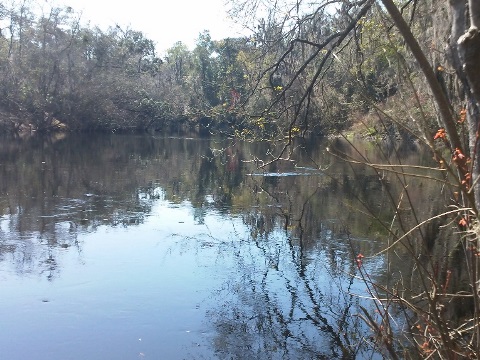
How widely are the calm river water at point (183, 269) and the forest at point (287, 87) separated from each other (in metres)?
0.68

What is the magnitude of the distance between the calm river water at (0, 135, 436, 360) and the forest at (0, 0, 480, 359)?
2.23 feet

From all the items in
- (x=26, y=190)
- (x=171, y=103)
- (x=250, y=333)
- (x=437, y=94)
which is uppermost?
(x=171, y=103)

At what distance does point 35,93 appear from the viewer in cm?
3869

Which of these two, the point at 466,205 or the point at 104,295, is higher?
the point at 466,205

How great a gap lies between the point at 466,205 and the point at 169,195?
1345 centimetres

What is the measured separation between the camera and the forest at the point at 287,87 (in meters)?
4.49

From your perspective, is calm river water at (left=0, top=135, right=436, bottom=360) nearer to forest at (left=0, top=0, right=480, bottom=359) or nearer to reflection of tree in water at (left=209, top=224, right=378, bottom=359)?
reflection of tree in water at (left=209, top=224, right=378, bottom=359)

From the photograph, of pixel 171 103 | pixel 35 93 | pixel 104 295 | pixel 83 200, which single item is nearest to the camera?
pixel 104 295

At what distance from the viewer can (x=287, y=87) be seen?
5.67 m

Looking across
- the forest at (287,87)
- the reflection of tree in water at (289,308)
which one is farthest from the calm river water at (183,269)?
the forest at (287,87)

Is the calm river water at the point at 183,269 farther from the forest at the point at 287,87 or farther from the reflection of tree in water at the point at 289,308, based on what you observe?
the forest at the point at 287,87

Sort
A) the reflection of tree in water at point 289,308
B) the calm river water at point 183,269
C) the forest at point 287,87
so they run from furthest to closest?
1. the calm river water at point 183,269
2. the reflection of tree in water at point 289,308
3. the forest at point 287,87

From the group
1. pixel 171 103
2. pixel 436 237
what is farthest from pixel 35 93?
pixel 436 237

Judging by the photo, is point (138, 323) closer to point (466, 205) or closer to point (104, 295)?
point (104, 295)
